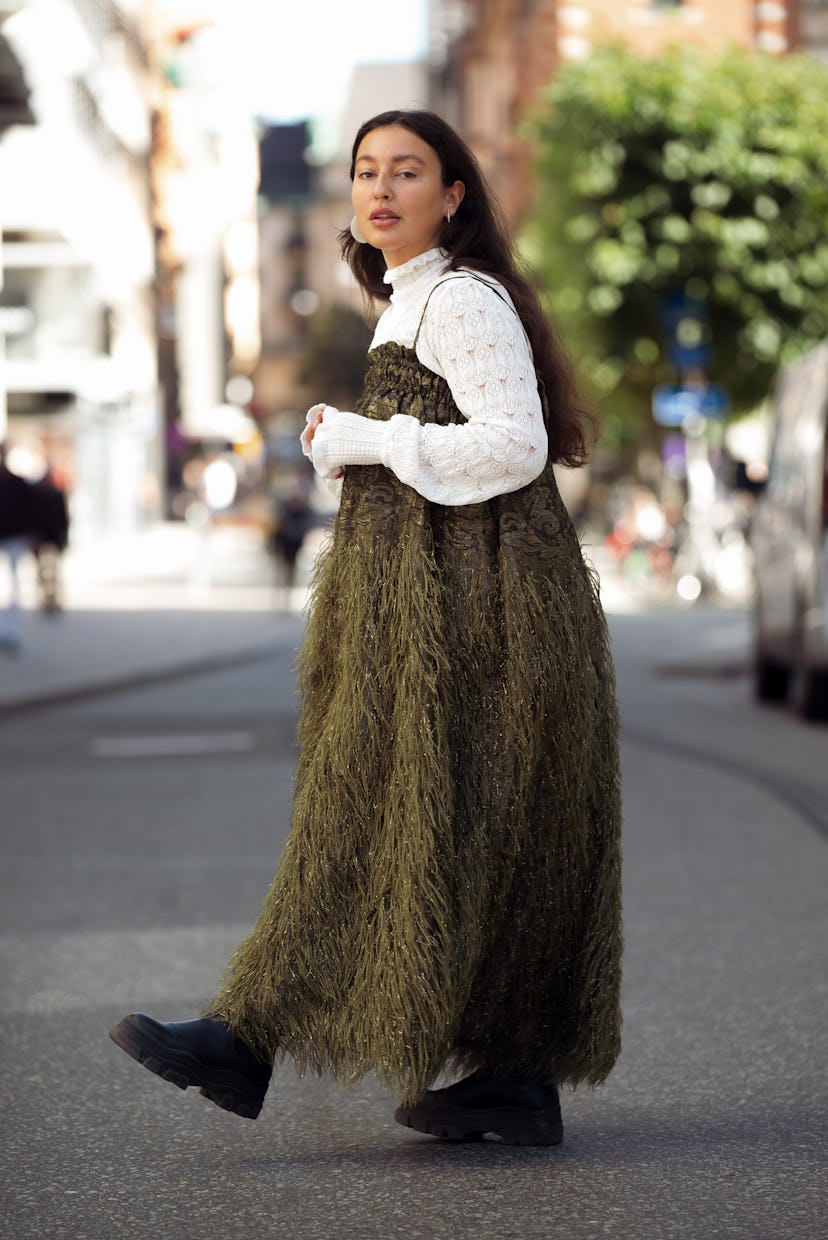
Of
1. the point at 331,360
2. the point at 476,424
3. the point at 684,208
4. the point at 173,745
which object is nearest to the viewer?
the point at 476,424

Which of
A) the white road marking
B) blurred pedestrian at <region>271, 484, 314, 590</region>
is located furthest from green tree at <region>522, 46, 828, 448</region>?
the white road marking

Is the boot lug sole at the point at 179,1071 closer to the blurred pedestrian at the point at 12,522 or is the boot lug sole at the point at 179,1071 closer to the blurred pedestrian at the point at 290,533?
the blurred pedestrian at the point at 12,522

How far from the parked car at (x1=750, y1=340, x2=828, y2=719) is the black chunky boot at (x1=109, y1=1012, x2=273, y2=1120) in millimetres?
9337

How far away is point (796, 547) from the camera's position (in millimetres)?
13859

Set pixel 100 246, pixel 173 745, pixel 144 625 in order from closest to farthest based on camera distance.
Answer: pixel 173 745 < pixel 144 625 < pixel 100 246

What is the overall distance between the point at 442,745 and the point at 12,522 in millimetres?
16425

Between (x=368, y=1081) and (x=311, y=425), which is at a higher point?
(x=311, y=425)

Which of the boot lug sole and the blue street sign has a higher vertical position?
the blue street sign

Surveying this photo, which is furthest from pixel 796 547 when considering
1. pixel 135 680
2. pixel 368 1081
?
pixel 368 1081

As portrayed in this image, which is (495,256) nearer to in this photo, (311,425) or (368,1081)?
(311,425)

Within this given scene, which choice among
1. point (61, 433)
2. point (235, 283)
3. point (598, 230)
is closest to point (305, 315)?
point (235, 283)

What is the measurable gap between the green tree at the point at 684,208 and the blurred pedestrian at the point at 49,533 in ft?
51.4

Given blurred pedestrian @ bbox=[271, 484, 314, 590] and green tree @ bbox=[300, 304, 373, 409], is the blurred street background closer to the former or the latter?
blurred pedestrian @ bbox=[271, 484, 314, 590]

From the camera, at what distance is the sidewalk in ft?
58.8
